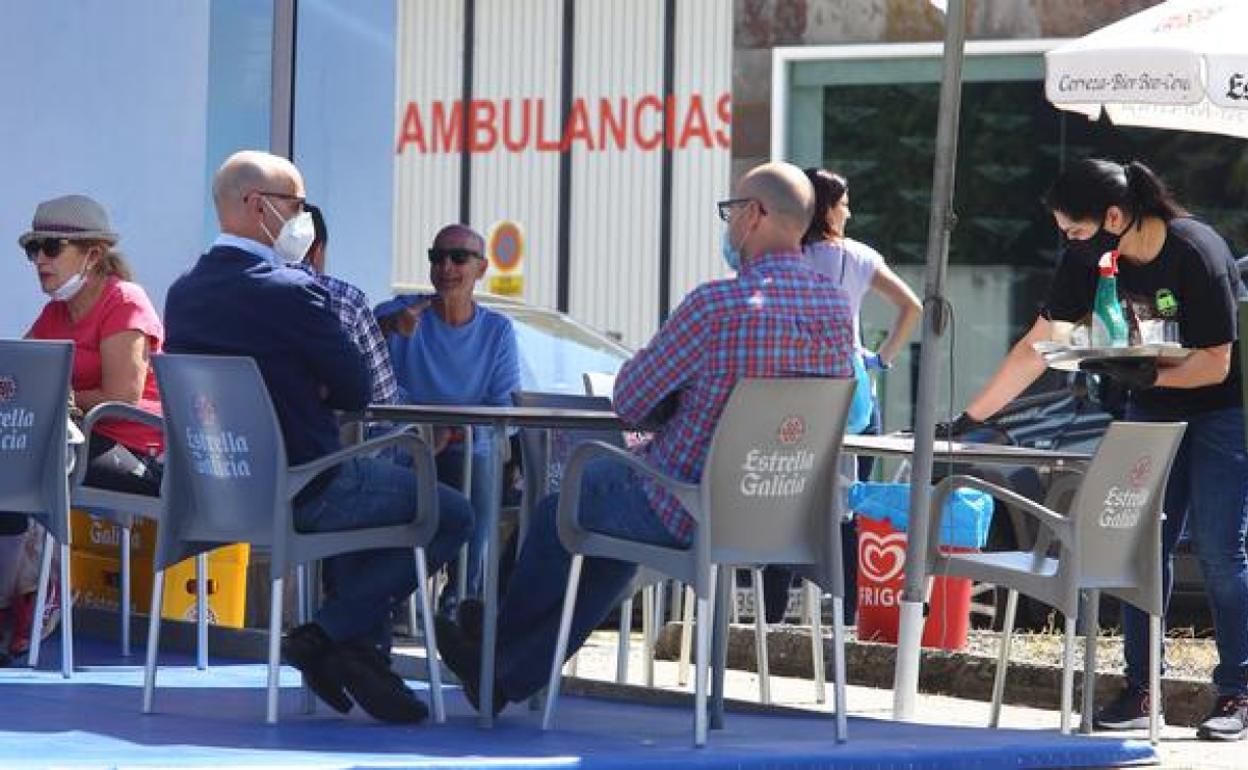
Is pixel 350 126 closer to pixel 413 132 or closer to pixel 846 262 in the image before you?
pixel 846 262

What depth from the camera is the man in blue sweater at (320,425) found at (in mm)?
7699

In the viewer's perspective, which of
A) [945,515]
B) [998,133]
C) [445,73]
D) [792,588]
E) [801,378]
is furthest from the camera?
[445,73]

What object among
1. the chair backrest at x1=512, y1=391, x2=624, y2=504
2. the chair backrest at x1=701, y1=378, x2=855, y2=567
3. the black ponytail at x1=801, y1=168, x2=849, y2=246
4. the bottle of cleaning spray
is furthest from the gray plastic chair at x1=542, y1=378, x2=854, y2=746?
the black ponytail at x1=801, y1=168, x2=849, y2=246

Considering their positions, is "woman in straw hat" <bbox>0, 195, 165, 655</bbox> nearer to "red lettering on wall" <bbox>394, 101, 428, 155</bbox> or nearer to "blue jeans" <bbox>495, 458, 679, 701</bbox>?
"blue jeans" <bbox>495, 458, 679, 701</bbox>

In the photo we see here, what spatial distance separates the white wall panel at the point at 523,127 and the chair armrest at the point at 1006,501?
1312cm

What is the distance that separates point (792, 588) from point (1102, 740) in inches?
188

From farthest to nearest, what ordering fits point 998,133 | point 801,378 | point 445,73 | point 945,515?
point 445,73 → point 998,133 → point 945,515 → point 801,378

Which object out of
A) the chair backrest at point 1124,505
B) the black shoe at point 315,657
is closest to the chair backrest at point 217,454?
the black shoe at point 315,657

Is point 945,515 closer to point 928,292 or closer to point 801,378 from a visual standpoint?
point 928,292

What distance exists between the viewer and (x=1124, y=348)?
8977 mm

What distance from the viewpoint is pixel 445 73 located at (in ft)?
72.8

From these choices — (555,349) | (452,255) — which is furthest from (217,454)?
(555,349)

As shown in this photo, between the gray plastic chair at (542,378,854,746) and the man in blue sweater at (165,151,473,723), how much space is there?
0.47 metres

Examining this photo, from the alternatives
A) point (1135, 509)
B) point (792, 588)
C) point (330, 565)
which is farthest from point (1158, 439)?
point (792, 588)
